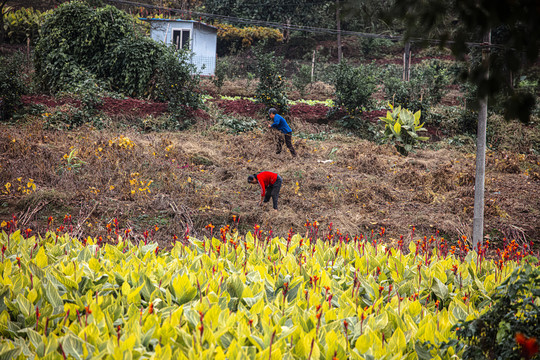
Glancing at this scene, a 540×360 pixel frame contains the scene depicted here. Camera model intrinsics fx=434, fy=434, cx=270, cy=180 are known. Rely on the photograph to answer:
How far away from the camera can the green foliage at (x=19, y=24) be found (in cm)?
2436

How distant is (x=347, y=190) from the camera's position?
8062 millimetres

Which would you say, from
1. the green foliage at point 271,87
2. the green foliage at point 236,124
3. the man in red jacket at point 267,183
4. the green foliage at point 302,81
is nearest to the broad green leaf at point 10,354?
the man in red jacket at point 267,183

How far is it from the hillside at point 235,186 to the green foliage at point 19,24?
1662 cm

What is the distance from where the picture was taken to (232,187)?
7.91 meters

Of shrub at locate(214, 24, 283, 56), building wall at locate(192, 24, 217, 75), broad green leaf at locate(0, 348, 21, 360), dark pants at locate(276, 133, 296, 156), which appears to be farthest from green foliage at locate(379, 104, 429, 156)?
shrub at locate(214, 24, 283, 56)

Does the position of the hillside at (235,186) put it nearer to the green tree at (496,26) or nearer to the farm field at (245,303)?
the farm field at (245,303)

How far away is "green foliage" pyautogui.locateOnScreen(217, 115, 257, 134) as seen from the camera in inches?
502

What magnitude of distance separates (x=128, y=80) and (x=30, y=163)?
826cm

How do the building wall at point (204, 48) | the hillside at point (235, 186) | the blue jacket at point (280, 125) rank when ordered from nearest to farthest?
1. the hillside at point (235, 186)
2. the blue jacket at point (280, 125)
3. the building wall at point (204, 48)

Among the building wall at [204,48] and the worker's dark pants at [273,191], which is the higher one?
the building wall at [204,48]

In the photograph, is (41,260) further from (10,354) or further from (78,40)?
(78,40)

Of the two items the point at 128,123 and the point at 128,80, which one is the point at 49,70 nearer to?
the point at 128,80

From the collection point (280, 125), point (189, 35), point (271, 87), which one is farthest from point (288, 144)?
point (189, 35)

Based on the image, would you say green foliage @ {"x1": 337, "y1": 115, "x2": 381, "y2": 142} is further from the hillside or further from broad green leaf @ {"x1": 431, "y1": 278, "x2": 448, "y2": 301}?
broad green leaf @ {"x1": 431, "y1": 278, "x2": 448, "y2": 301}
